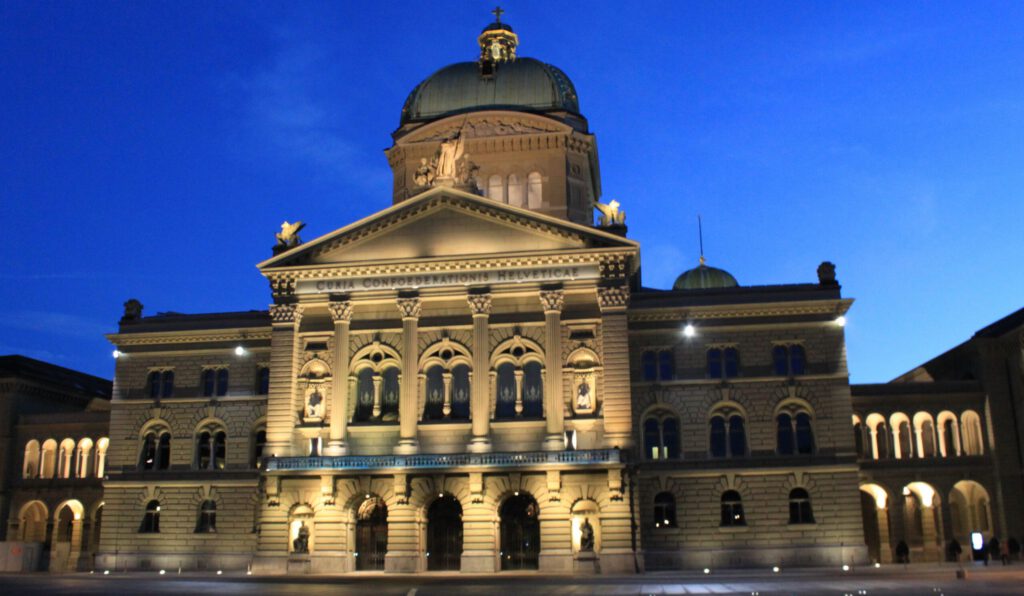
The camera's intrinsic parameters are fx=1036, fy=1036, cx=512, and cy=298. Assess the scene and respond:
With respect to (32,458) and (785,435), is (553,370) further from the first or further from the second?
(32,458)

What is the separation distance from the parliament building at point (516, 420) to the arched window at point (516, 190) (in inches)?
358

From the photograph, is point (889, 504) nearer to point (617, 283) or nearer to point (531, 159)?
point (617, 283)

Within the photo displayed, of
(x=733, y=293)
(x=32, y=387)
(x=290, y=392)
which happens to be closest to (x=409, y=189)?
(x=290, y=392)

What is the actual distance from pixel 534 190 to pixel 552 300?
48.2 feet

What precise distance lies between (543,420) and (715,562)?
12209 mm

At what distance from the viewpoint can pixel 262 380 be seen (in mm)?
62062

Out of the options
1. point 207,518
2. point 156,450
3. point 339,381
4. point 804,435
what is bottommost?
point 207,518

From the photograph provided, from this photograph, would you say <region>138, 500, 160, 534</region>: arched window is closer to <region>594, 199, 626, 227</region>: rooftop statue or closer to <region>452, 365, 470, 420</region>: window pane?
<region>452, 365, 470, 420</region>: window pane

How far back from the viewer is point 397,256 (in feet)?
187

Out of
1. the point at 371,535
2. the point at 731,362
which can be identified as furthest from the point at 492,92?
the point at 371,535

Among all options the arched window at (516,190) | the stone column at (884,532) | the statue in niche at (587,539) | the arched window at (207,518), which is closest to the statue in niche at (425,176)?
the arched window at (516,190)

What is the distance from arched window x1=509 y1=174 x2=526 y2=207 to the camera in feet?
221

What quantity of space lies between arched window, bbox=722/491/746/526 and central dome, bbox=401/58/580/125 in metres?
27.6

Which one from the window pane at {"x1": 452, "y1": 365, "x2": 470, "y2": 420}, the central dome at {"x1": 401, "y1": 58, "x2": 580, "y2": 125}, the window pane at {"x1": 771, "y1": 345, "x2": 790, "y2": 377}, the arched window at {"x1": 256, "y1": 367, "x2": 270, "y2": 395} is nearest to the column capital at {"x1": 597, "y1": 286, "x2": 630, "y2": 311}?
the window pane at {"x1": 452, "y1": 365, "x2": 470, "y2": 420}
